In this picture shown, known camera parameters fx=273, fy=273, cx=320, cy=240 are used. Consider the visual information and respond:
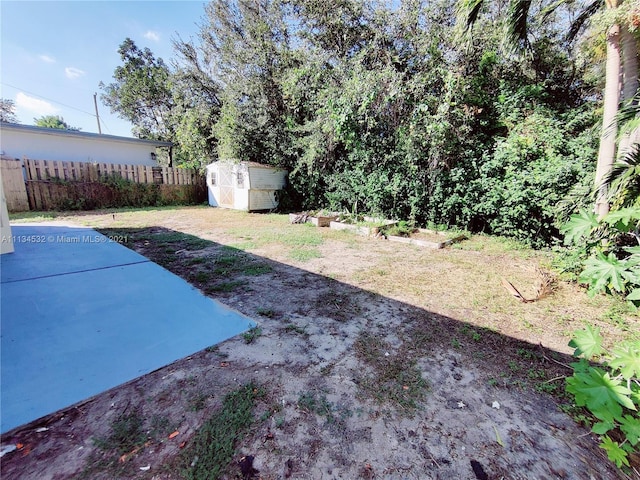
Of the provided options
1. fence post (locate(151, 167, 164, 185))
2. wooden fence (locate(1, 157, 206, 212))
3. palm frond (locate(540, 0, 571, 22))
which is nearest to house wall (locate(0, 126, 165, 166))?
wooden fence (locate(1, 157, 206, 212))

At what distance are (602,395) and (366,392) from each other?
135cm

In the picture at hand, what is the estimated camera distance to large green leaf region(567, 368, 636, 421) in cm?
153

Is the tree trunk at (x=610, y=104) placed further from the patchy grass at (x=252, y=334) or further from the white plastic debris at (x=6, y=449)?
the white plastic debris at (x=6, y=449)

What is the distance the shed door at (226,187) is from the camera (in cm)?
1059

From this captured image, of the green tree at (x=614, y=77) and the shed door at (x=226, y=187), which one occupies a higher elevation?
the green tree at (x=614, y=77)

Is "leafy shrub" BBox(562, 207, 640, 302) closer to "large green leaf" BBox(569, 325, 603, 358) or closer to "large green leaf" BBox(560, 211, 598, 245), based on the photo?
"large green leaf" BBox(560, 211, 598, 245)

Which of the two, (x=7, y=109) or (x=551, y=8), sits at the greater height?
(x=7, y=109)

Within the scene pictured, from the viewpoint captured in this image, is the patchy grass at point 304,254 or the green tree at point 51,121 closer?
the patchy grass at point 304,254

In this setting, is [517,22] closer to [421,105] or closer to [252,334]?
[421,105]

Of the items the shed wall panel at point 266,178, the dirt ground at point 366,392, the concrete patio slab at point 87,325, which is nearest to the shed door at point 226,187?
the shed wall panel at point 266,178

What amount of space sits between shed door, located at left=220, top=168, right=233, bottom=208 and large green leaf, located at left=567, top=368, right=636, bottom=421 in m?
10.6

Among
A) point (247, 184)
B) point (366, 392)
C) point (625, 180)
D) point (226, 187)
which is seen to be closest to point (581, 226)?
point (625, 180)

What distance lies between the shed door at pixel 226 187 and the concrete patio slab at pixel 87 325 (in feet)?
22.6

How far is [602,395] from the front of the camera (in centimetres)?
158
